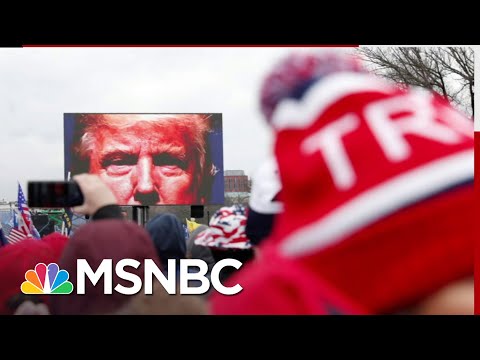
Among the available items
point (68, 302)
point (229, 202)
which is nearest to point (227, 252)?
point (229, 202)

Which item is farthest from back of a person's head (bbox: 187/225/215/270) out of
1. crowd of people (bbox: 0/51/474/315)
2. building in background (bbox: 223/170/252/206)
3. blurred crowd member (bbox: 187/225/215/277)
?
crowd of people (bbox: 0/51/474/315)

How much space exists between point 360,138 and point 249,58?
7.61 feet

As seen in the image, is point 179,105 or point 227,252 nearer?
point 227,252

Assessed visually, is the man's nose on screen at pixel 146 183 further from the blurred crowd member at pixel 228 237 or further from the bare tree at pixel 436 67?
the bare tree at pixel 436 67

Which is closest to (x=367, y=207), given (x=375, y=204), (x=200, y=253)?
(x=375, y=204)

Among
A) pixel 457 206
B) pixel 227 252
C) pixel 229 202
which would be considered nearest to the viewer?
pixel 457 206

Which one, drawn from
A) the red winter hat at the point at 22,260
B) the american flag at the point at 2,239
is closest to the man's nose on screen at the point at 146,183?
Answer: the red winter hat at the point at 22,260

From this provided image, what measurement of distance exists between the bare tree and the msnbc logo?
1782mm

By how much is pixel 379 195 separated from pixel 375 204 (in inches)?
0.5

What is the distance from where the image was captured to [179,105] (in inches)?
122

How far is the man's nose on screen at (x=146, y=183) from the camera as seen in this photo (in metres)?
3.19

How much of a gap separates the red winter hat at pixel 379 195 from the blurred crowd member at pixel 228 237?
190 cm

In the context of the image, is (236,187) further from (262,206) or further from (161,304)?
(161,304)
